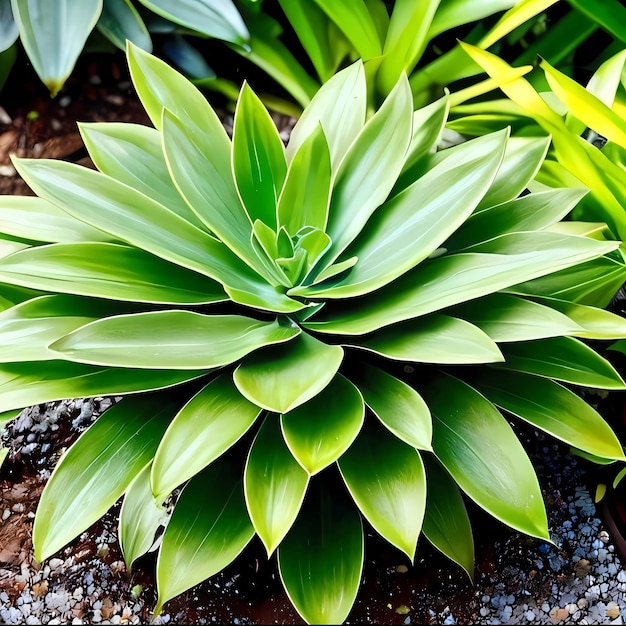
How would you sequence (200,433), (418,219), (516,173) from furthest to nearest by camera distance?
(516,173) → (418,219) → (200,433)

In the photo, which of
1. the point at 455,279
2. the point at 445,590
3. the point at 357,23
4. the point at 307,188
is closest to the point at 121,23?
the point at 357,23

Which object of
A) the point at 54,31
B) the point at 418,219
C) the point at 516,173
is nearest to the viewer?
the point at 418,219

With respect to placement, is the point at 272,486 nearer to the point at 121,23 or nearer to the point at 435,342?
the point at 435,342

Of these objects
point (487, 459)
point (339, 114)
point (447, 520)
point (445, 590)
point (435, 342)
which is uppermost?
point (339, 114)

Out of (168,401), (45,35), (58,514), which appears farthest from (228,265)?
(45,35)

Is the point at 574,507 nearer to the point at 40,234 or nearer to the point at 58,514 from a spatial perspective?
the point at 58,514

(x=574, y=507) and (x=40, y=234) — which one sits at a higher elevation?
(x=40, y=234)
